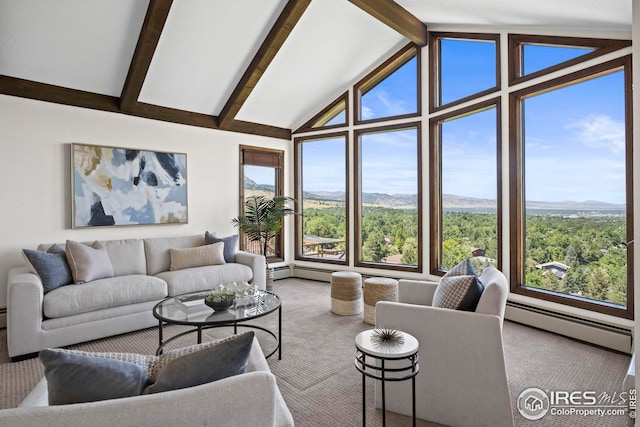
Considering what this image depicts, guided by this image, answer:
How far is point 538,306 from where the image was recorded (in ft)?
12.1

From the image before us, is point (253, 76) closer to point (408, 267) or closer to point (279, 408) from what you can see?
point (408, 267)

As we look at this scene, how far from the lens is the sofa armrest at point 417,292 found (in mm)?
2916

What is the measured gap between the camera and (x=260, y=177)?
612 centimetres

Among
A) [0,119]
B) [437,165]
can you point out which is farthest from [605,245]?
[0,119]

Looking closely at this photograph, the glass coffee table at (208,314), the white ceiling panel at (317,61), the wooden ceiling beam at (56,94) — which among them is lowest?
the glass coffee table at (208,314)

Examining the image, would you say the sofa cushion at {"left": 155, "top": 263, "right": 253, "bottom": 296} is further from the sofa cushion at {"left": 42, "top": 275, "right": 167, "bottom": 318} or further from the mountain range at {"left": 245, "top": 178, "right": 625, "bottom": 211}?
the mountain range at {"left": 245, "top": 178, "right": 625, "bottom": 211}

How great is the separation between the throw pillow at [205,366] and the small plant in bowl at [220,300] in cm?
151

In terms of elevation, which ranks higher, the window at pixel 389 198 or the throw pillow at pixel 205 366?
the window at pixel 389 198

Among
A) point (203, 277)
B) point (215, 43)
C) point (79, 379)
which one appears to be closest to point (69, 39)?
point (215, 43)

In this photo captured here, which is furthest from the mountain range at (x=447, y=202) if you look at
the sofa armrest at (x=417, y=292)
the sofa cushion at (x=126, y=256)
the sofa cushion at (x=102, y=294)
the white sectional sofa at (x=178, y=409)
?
the white sectional sofa at (x=178, y=409)

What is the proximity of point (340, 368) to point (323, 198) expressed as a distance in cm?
371

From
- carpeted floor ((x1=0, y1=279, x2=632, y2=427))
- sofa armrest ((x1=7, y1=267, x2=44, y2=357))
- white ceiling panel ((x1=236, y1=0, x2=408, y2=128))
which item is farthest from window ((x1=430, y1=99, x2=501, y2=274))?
sofa armrest ((x1=7, y1=267, x2=44, y2=357))

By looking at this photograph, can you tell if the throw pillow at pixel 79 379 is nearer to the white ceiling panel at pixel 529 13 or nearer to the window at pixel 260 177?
the white ceiling panel at pixel 529 13

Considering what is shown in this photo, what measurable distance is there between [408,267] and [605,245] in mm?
2403
